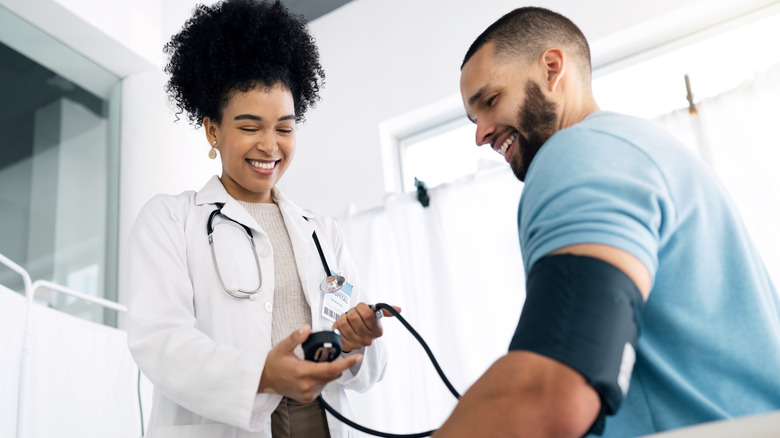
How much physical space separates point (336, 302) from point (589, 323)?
2.52ft

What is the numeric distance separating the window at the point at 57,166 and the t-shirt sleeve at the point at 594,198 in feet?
6.72

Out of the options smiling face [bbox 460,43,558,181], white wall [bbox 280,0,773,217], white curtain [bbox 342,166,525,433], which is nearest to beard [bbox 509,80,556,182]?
smiling face [bbox 460,43,558,181]

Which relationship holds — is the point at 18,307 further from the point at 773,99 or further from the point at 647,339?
the point at 773,99

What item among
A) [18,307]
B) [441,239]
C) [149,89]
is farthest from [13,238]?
[441,239]

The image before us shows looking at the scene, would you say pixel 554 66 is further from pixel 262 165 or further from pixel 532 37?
pixel 262 165

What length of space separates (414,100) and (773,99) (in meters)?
1.41

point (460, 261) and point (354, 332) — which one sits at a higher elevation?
point (460, 261)

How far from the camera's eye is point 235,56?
1523 millimetres

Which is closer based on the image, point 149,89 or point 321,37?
point 149,89

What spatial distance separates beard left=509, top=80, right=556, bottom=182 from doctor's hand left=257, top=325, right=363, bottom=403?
1.56ft

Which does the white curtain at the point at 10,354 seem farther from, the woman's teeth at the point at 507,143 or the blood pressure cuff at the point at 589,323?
the blood pressure cuff at the point at 589,323

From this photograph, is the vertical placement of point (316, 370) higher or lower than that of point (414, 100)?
lower

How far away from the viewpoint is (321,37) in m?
3.39

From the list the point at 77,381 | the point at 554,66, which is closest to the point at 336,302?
the point at 554,66
